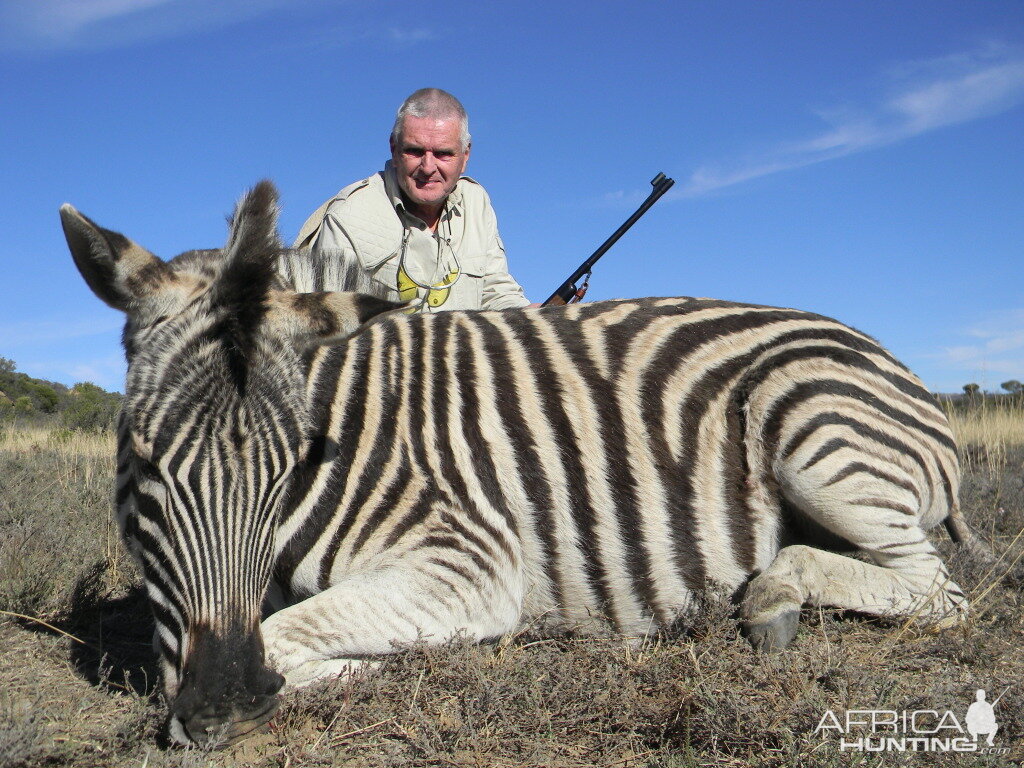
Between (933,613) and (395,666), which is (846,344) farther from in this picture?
(395,666)

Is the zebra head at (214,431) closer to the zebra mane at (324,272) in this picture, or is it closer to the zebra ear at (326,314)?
the zebra ear at (326,314)

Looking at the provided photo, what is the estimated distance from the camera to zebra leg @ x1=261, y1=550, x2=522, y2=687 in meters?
3.07

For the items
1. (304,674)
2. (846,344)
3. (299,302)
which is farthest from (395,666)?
(846,344)

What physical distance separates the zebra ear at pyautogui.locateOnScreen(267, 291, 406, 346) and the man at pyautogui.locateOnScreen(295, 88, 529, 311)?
3079mm

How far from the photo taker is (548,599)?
12.2 ft

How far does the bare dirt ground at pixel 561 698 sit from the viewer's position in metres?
2.70

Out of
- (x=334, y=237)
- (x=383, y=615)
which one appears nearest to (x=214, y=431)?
(x=383, y=615)

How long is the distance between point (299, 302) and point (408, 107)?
3.99 meters

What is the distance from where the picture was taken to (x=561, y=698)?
3.04m

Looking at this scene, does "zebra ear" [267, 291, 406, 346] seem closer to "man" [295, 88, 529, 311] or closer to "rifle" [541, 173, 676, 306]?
"man" [295, 88, 529, 311]

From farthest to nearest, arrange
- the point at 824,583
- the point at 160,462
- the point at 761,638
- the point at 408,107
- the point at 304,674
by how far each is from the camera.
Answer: the point at 408,107, the point at 824,583, the point at 761,638, the point at 304,674, the point at 160,462

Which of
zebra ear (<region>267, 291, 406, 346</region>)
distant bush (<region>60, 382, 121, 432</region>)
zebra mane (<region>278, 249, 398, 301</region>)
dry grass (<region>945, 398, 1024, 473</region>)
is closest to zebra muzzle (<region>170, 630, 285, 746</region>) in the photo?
zebra ear (<region>267, 291, 406, 346</region>)

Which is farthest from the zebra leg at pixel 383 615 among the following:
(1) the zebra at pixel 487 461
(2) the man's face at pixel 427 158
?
(2) the man's face at pixel 427 158

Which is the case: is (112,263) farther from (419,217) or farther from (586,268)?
(586,268)
